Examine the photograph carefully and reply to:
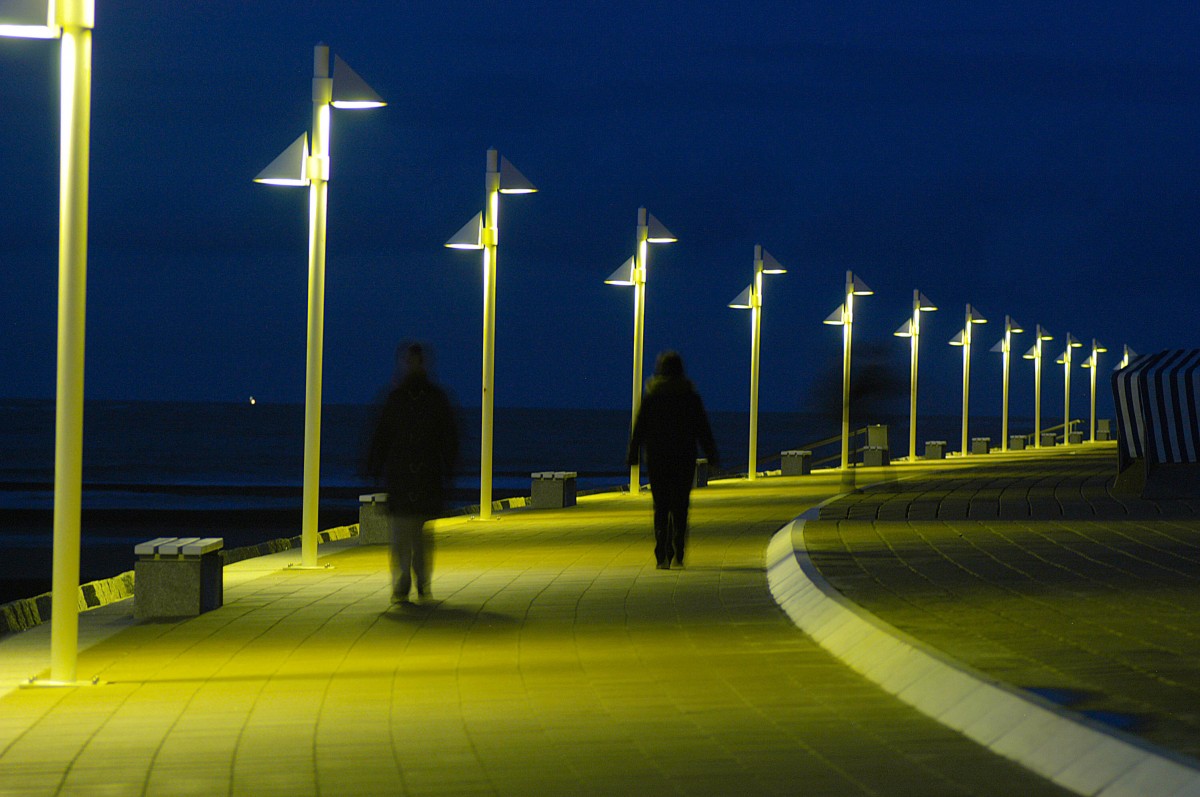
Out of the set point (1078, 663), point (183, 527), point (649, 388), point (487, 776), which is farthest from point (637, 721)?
point (183, 527)

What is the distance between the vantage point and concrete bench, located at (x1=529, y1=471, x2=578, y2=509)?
25172mm

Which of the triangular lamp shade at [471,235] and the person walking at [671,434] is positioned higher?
the triangular lamp shade at [471,235]

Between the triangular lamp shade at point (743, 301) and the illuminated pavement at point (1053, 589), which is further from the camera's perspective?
the triangular lamp shade at point (743, 301)

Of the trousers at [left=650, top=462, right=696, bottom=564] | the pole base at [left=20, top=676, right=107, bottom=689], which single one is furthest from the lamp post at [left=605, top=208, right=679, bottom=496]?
the pole base at [left=20, top=676, right=107, bottom=689]

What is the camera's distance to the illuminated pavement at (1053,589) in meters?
7.45

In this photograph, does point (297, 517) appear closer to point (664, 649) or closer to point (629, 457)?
point (629, 457)

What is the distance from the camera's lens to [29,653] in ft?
34.2

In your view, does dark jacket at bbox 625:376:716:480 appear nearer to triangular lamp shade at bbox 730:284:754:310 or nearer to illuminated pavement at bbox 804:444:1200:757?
illuminated pavement at bbox 804:444:1200:757

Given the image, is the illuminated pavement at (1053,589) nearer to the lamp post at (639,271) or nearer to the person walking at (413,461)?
the person walking at (413,461)

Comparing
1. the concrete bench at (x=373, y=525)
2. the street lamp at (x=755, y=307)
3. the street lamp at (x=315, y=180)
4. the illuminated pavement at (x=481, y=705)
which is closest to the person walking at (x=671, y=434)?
the illuminated pavement at (x=481, y=705)

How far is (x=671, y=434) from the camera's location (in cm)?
1416

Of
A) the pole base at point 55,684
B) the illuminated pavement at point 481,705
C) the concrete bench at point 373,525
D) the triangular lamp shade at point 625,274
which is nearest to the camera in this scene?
the illuminated pavement at point 481,705

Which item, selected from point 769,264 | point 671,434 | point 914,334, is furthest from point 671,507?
point 914,334

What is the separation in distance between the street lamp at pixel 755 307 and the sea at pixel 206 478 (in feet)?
9.92
